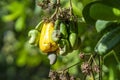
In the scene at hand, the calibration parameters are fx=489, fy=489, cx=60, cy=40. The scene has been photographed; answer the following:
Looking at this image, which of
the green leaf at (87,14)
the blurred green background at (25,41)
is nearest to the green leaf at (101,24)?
the green leaf at (87,14)

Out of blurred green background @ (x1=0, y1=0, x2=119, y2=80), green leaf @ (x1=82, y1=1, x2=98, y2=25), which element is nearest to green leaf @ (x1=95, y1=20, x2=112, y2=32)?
green leaf @ (x1=82, y1=1, x2=98, y2=25)

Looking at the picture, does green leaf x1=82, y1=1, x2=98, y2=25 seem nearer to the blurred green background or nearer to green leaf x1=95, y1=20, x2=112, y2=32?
green leaf x1=95, y1=20, x2=112, y2=32

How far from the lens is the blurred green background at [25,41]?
7.48 feet

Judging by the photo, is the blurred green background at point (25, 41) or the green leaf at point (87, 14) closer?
the green leaf at point (87, 14)

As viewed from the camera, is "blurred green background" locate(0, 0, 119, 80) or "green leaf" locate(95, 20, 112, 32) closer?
"green leaf" locate(95, 20, 112, 32)

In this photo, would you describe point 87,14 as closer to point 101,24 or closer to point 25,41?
point 101,24

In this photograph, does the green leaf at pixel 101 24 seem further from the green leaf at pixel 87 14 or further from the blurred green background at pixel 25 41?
the blurred green background at pixel 25 41

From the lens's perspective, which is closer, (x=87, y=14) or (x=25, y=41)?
(x=87, y=14)

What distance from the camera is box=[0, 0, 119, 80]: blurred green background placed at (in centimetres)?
228

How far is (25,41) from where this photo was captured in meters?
4.43

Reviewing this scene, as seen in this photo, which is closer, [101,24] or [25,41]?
[101,24]

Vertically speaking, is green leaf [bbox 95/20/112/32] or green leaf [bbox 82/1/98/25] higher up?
green leaf [bbox 82/1/98/25]

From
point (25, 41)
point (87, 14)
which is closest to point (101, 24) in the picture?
point (87, 14)

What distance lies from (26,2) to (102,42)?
2.12 metres
